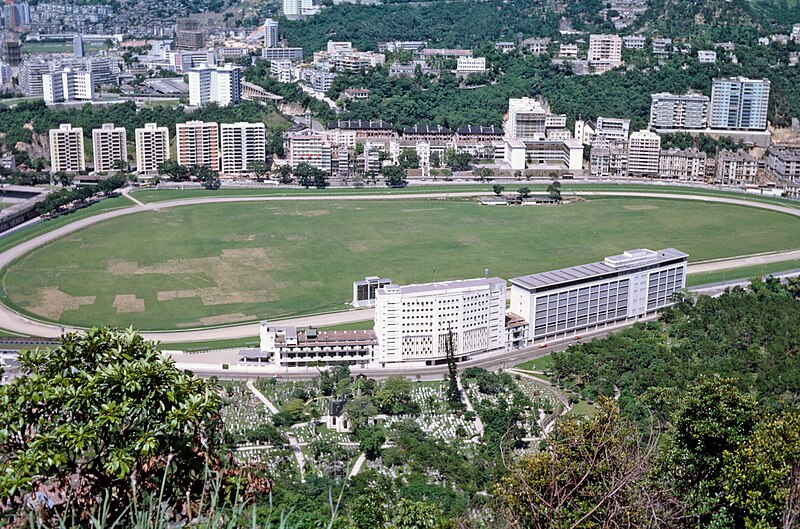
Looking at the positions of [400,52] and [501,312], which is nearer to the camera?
[501,312]

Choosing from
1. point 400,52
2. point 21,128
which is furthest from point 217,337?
point 400,52

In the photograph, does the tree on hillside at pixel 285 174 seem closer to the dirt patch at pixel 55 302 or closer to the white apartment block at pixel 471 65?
the white apartment block at pixel 471 65

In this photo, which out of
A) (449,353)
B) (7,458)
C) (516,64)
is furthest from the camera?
(516,64)

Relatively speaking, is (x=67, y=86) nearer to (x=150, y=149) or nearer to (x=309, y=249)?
(x=150, y=149)

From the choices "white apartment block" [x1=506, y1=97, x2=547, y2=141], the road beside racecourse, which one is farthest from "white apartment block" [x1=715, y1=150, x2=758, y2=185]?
"white apartment block" [x1=506, y1=97, x2=547, y2=141]

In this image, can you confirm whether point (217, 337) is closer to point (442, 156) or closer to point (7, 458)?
point (7, 458)

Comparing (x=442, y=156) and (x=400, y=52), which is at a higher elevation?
(x=400, y=52)
